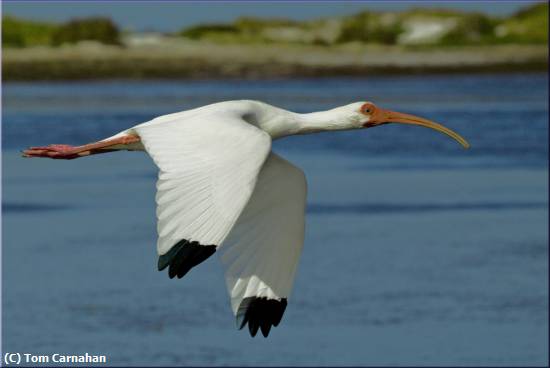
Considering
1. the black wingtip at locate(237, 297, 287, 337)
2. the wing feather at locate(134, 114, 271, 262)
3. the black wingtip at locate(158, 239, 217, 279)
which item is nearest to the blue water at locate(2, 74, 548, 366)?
the black wingtip at locate(237, 297, 287, 337)

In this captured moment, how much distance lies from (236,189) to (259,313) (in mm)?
2154

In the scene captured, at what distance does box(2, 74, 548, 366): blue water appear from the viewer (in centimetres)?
1864

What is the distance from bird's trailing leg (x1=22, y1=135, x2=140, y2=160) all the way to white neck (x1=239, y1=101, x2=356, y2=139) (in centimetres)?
88

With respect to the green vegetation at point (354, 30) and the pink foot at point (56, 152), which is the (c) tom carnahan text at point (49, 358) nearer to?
the pink foot at point (56, 152)

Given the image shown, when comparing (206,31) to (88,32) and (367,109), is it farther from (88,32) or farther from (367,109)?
(367,109)

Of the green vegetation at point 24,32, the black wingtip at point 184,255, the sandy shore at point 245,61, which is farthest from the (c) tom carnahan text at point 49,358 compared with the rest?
the green vegetation at point 24,32

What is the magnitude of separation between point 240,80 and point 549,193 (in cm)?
3613

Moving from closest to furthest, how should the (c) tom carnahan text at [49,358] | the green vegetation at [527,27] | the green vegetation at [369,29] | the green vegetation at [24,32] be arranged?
the (c) tom carnahan text at [49,358] < the green vegetation at [24,32] < the green vegetation at [527,27] < the green vegetation at [369,29]

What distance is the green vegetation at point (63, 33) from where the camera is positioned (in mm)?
70562

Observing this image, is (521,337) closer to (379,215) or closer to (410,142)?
(379,215)

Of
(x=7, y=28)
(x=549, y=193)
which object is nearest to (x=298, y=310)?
(x=549, y=193)

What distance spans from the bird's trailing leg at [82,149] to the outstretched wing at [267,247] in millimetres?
976

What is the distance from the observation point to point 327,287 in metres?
21.1

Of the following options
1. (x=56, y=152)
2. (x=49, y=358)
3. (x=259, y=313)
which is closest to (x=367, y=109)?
(x=259, y=313)
